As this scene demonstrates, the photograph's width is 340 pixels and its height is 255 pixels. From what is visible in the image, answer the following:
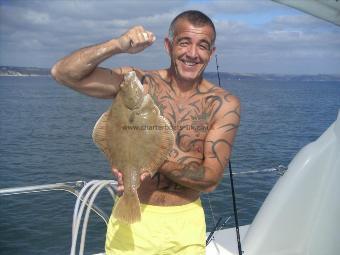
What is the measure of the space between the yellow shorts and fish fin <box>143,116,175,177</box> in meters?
0.44

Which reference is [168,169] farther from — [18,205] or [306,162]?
[18,205]

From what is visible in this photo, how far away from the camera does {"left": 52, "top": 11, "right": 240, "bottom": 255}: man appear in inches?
136

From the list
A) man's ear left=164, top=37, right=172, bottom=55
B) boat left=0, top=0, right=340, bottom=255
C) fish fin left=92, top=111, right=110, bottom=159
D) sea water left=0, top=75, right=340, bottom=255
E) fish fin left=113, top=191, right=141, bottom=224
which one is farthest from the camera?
sea water left=0, top=75, right=340, bottom=255

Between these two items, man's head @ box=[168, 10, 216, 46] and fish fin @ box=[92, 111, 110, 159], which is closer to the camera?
fish fin @ box=[92, 111, 110, 159]

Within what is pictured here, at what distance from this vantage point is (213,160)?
3572 millimetres

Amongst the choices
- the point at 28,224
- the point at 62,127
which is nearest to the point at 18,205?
the point at 28,224

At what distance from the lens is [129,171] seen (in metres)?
3.28

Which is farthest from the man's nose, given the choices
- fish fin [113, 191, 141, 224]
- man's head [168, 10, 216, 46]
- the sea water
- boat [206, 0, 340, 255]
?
boat [206, 0, 340, 255]

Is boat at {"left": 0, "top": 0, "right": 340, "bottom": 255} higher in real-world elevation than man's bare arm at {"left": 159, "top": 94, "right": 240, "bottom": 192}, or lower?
lower

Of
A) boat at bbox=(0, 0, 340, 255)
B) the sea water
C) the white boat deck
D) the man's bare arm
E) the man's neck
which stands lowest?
the sea water

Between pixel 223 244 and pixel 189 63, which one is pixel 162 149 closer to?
pixel 189 63

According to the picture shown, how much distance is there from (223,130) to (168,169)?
2.13 feet

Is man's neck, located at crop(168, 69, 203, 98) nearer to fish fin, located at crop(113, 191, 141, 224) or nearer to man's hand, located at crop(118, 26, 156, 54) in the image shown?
man's hand, located at crop(118, 26, 156, 54)

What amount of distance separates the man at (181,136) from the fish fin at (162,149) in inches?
2.7
